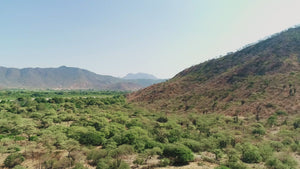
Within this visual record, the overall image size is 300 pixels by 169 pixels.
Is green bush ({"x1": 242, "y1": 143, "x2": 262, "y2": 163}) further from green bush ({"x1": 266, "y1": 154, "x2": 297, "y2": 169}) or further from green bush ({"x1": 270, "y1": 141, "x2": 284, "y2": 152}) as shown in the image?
green bush ({"x1": 270, "y1": 141, "x2": 284, "y2": 152})

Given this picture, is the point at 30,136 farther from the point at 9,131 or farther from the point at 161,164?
the point at 161,164

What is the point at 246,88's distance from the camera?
61.4 metres

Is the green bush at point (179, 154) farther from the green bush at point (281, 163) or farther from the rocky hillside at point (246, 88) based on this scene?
the rocky hillside at point (246, 88)

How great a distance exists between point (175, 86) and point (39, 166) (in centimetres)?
7305

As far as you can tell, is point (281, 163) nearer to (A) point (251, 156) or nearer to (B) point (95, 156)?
(A) point (251, 156)

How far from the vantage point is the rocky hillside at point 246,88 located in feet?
158

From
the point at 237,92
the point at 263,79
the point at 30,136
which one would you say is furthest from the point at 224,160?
the point at 263,79

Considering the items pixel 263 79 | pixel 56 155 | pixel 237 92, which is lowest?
pixel 56 155

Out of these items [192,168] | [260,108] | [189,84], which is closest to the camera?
[192,168]

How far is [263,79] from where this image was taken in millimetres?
62531

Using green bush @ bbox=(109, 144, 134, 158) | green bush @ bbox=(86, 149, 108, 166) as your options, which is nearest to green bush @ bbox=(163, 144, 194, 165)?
green bush @ bbox=(109, 144, 134, 158)

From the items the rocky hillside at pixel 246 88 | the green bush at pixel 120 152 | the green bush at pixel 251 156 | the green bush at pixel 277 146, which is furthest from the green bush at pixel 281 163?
the rocky hillside at pixel 246 88

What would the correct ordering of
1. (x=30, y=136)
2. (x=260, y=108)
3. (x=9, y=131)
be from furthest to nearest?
(x=260, y=108), (x=9, y=131), (x=30, y=136)

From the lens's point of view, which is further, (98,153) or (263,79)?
(263,79)
